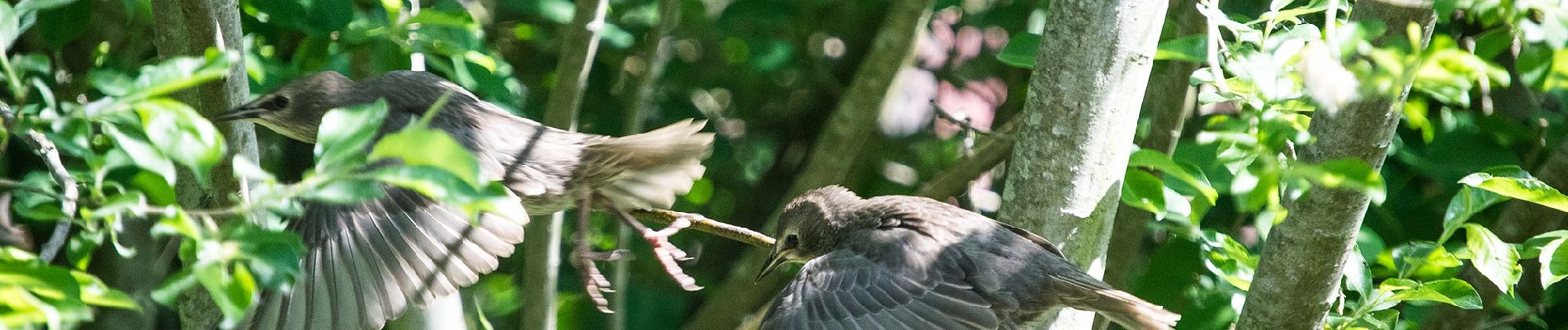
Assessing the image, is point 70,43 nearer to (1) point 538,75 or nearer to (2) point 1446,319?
(1) point 538,75

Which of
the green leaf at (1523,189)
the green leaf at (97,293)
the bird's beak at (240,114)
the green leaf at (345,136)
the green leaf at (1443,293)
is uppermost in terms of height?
the green leaf at (345,136)

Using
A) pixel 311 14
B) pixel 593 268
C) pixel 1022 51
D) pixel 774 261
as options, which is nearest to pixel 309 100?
pixel 311 14

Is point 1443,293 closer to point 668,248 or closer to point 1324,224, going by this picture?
point 1324,224

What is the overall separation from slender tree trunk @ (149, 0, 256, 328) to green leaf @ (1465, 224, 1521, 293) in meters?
2.51

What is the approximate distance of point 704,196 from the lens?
17.0ft

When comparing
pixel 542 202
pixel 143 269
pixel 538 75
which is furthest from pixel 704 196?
pixel 143 269

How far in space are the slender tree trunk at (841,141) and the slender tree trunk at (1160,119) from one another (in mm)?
969

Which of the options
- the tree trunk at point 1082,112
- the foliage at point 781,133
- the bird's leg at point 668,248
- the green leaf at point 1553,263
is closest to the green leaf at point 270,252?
the foliage at point 781,133

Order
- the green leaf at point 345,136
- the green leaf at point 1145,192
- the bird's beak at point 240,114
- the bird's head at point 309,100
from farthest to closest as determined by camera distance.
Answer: the bird's head at point 309,100, the bird's beak at point 240,114, the green leaf at point 1145,192, the green leaf at point 345,136

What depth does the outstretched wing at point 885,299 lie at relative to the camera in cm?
295

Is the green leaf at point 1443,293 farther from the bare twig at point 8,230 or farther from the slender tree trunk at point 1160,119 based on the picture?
the bare twig at point 8,230

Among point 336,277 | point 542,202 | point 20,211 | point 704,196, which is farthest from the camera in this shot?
point 704,196

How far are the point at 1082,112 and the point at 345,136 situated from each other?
5.13ft

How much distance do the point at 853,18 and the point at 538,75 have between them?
4.42 feet
